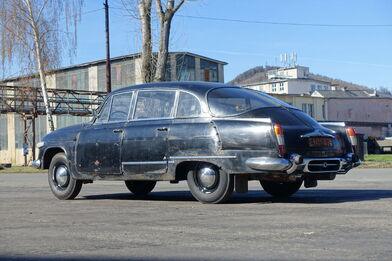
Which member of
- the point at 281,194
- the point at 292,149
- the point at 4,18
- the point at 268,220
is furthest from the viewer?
the point at 4,18

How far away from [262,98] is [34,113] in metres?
37.0

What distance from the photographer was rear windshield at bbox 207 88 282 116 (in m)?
8.36

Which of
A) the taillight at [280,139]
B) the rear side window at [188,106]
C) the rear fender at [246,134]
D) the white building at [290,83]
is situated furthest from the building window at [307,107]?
the taillight at [280,139]

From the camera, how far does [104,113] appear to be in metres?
9.88

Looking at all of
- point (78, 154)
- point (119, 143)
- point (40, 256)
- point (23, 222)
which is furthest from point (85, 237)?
point (78, 154)

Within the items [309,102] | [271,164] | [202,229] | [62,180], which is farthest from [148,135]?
[309,102]

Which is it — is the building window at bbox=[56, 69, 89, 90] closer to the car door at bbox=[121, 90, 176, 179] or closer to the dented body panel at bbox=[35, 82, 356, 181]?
the dented body panel at bbox=[35, 82, 356, 181]

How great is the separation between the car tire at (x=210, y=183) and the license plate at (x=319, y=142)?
43.9 inches

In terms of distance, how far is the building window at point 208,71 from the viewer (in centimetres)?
6675

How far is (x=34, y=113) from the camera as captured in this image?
4372 centimetres

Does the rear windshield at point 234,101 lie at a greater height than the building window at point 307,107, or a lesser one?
lesser

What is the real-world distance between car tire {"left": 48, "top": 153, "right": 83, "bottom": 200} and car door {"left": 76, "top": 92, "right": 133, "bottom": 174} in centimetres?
39

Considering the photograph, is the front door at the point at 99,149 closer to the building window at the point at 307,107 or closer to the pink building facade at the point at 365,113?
the building window at the point at 307,107

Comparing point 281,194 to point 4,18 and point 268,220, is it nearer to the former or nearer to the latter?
point 268,220
